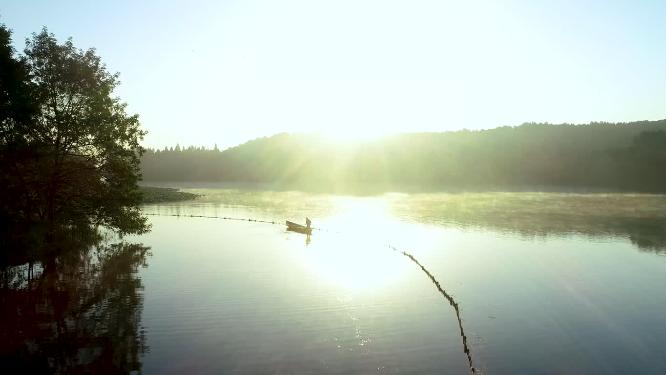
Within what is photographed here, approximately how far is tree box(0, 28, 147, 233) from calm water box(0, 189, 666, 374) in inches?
232

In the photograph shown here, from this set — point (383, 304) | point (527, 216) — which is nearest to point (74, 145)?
point (383, 304)

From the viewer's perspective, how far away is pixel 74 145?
40562 mm

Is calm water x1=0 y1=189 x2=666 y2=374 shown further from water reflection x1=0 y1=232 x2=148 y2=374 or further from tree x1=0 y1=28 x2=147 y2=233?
tree x1=0 y1=28 x2=147 y2=233

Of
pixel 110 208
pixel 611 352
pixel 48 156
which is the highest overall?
pixel 48 156

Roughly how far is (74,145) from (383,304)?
29142 mm

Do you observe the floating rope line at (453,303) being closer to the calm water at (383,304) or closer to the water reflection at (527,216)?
the calm water at (383,304)

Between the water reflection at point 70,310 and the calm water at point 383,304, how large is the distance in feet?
0.73

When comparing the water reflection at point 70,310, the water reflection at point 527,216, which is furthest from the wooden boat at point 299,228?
the water reflection at point 70,310

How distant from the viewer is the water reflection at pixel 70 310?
71.1 feet

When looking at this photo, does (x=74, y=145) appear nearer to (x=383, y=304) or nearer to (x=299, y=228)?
(x=383, y=304)

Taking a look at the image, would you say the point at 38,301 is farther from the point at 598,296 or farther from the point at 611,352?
the point at 598,296

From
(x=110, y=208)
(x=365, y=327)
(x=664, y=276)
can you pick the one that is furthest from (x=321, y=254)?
(x=664, y=276)

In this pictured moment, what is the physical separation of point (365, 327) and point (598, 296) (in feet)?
61.5

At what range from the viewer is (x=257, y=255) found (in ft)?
163
